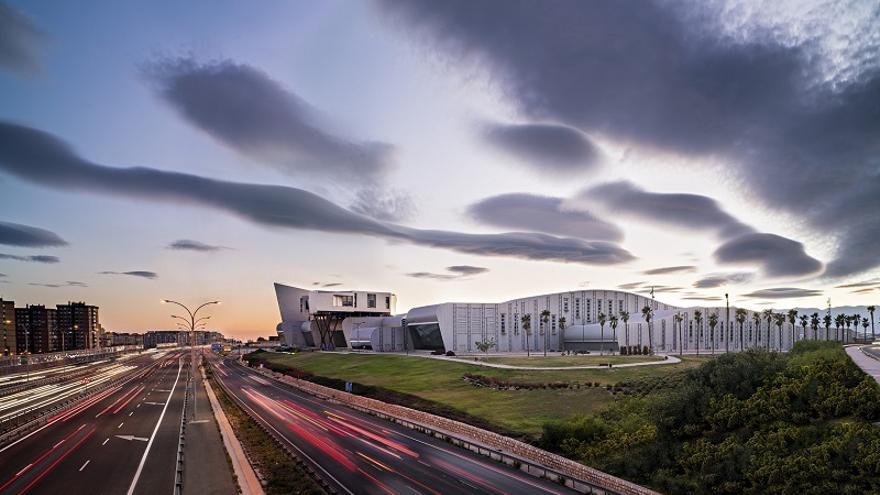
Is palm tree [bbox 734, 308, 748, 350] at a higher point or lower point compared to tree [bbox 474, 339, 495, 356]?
higher

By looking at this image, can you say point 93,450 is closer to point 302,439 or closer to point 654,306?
point 302,439

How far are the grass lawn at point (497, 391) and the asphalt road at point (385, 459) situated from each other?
8150mm

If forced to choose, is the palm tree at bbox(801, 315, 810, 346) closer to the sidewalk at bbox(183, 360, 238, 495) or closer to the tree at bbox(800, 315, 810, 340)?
the tree at bbox(800, 315, 810, 340)

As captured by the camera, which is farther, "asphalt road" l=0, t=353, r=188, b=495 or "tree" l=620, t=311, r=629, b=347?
"tree" l=620, t=311, r=629, b=347

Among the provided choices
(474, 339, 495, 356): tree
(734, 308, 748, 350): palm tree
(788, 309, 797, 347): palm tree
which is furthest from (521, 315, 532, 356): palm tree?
(788, 309, 797, 347): palm tree

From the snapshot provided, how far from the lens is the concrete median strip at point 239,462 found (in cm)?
2781

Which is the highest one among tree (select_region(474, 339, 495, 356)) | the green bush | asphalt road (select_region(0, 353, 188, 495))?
the green bush

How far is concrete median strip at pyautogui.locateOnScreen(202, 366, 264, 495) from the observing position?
91.2 ft

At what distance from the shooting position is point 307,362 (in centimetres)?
13800

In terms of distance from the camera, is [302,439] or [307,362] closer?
[302,439]

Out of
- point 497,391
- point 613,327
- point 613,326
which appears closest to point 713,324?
point 613,327

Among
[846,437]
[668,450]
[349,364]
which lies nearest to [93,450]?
[668,450]

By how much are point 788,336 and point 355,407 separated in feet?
423

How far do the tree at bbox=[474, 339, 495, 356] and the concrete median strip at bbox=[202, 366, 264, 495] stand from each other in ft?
232
